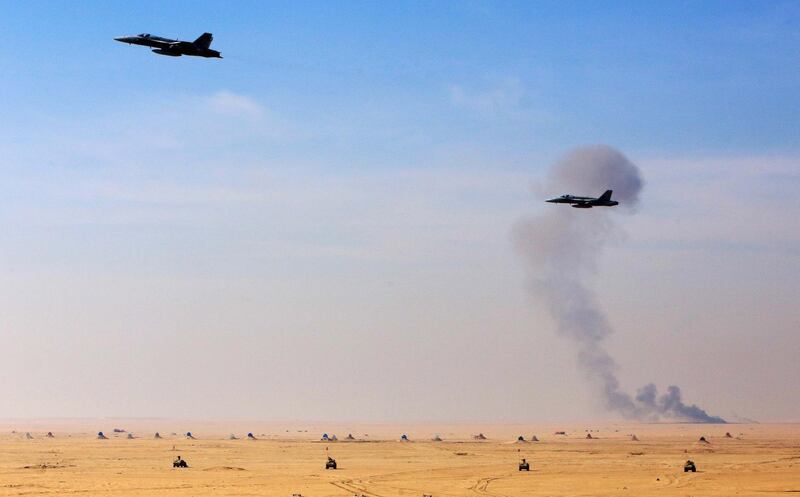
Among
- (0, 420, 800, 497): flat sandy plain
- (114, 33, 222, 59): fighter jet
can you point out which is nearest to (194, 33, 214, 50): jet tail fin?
(114, 33, 222, 59): fighter jet

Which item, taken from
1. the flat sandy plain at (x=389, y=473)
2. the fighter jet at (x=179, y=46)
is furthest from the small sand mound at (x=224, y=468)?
the fighter jet at (x=179, y=46)

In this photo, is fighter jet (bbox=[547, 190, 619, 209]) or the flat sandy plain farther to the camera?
fighter jet (bbox=[547, 190, 619, 209])

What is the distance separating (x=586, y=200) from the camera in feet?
574

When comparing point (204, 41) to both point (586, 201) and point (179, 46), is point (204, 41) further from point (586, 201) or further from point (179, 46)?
point (586, 201)

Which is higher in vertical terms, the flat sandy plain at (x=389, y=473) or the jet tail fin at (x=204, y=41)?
the jet tail fin at (x=204, y=41)

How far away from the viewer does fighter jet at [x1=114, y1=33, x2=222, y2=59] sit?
122m

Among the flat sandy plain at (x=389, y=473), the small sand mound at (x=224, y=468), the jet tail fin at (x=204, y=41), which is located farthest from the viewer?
the small sand mound at (x=224, y=468)

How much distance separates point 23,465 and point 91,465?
8.70 meters

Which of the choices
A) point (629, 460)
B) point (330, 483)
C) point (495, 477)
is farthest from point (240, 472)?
point (629, 460)

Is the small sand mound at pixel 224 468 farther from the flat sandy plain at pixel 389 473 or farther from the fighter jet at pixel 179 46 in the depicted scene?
the fighter jet at pixel 179 46

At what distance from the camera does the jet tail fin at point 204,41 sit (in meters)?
122

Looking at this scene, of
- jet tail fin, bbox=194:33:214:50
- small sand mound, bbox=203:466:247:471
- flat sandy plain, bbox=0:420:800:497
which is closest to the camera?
flat sandy plain, bbox=0:420:800:497

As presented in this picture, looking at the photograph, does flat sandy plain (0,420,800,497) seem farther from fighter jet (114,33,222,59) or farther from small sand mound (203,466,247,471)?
fighter jet (114,33,222,59)

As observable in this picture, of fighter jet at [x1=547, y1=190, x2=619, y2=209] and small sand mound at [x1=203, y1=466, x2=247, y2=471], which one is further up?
fighter jet at [x1=547, y1=190, x2=619, y2=209]
